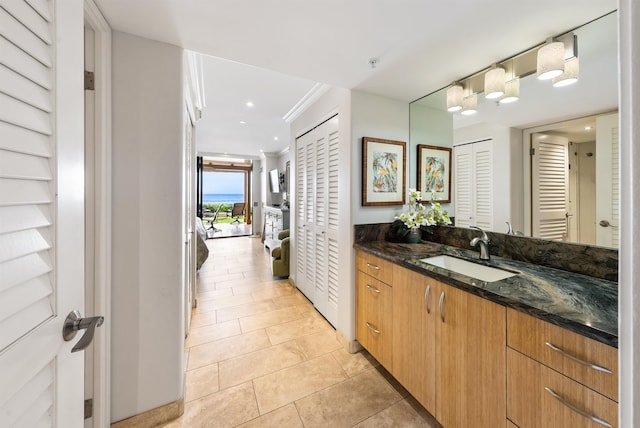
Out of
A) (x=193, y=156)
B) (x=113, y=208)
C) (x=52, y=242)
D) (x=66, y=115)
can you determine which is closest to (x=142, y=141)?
(x=113, y=208)

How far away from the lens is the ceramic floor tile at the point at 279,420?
4.45ft

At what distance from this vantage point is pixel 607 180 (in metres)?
1.11

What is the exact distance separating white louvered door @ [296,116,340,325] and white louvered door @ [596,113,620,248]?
157 centimetres

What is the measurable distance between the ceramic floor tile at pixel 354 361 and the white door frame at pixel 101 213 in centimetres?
143

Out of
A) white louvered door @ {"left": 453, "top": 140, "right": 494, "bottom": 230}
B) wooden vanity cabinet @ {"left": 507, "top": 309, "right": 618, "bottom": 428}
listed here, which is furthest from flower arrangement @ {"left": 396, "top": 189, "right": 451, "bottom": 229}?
wooden vanity cabinet @ {"left": 507, "top": 309, "right": 618, "bottom": 428}

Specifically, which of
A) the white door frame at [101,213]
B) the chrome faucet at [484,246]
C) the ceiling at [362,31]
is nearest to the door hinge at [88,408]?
the white door frame at [101,213]

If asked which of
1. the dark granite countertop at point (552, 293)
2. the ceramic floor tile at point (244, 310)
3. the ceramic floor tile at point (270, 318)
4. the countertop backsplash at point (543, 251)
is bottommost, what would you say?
the ceramic floor tile at point (270, 318)

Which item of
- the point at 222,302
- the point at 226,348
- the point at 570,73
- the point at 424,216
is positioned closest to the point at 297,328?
the point at 226,348

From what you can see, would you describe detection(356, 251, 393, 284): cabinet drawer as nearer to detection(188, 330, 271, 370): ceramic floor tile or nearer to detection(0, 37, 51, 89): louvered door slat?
detection(188, 330, 271, 370): ceramic floor tile

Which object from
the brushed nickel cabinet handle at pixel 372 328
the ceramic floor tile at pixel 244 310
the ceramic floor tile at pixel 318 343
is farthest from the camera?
the ceramic floor tile at pixel 244 310

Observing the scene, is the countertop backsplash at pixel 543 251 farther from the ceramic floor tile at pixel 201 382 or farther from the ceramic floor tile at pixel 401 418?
A: the ceramic floor tile at pixel 201 382

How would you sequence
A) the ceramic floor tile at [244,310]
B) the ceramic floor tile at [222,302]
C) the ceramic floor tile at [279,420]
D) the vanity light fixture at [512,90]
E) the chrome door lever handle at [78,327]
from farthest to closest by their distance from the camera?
the ceramic floor tile at [222,302], the ceramic floor tile at [244,310], the vanity light fixture at [512,90], the ceramic floor tile at [279,420], the chrome door lever handle at [78,327]

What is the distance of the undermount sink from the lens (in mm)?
1365

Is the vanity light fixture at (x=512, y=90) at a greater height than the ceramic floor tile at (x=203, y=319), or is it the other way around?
the vanity light fixture at (x=512, y=90)
